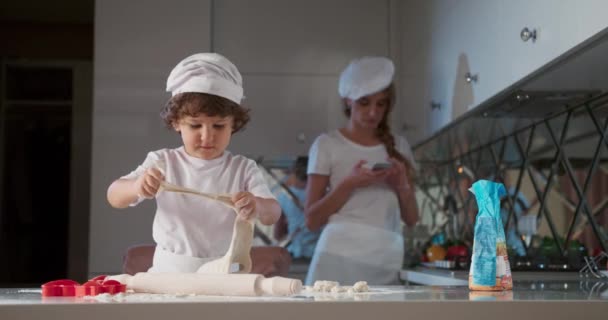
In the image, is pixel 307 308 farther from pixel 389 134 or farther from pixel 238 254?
pixel 389 134

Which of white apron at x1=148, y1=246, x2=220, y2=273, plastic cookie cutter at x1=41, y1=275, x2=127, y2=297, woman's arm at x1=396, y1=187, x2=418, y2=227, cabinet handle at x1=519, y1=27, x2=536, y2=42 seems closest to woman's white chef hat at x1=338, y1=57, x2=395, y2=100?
woman's arm at x1=396, y1=187, x2=418, y2=227

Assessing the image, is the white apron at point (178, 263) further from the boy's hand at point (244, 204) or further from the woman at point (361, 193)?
the woman at point (361, 193)

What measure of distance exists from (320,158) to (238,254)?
96 cm

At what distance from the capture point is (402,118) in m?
2.18

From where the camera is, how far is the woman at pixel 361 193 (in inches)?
74.0

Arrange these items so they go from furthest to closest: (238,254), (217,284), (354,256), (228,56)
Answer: (228,56) < (354,256) < (238,254) < (217,284)

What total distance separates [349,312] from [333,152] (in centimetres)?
128

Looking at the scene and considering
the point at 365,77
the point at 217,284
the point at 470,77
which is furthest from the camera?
the point at 365,77

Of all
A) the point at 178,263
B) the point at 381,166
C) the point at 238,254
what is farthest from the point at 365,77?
the point at 238,254

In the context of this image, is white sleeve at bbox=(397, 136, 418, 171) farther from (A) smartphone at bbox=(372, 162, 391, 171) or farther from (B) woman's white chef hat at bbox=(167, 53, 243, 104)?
(B) woman's white chef hat at bbox=(167, 53, 243, 104)

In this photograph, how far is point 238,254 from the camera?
3.37 ft

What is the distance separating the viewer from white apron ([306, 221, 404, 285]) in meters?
1.87

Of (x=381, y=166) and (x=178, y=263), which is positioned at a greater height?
(x=381, y=166)

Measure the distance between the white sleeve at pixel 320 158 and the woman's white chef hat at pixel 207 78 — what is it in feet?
2.39
